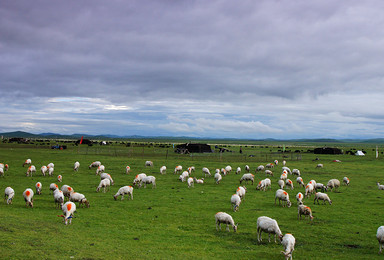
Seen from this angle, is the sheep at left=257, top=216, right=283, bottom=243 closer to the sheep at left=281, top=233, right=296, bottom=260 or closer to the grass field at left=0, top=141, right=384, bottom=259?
the grass field at left=0, top=141, right=384, bottom=259

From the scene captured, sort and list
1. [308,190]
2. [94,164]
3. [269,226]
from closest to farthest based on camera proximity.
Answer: [269,226] < [308,190] < [94,164]

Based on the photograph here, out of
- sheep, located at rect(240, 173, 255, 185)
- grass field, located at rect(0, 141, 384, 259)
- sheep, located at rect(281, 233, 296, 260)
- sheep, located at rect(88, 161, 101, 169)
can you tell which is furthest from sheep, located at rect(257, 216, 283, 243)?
sheep, located at rect(88, 161, 101, 169)

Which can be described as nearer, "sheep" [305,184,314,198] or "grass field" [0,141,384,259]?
"grass field" [0,141,384,259]

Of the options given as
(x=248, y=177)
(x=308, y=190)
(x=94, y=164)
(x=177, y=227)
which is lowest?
(x=177, y=227)

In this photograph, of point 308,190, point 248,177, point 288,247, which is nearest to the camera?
point 288,247

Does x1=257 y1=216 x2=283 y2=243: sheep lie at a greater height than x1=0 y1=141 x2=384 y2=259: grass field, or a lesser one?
greater

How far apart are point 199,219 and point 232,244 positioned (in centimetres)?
468

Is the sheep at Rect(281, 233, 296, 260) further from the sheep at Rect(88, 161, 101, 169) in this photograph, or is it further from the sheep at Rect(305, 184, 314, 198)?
the sheep at Rect(88, 161, 101, 169)

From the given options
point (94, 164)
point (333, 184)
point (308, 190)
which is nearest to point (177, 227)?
point (308, 190)

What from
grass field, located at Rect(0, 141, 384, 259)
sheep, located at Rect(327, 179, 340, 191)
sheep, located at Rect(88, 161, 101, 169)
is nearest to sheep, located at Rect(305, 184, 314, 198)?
grass field, located at Rect(0, 141, 384, 259)

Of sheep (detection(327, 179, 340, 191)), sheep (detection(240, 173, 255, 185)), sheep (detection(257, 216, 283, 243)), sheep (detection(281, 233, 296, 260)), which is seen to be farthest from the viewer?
sheep (detection(240, 173, 255, 185))

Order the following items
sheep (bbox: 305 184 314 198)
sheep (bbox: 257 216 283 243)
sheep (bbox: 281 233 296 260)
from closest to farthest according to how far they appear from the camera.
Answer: sheep (bbox: 281 233 296 260) < sheep (bbox: 257 216 283 243) < sheep (bbox: 305 184 314 198)

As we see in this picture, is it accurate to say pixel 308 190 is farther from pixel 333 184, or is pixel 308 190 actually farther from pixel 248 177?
pixel 248 177

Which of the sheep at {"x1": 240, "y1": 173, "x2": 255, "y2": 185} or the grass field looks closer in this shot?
the grass field
